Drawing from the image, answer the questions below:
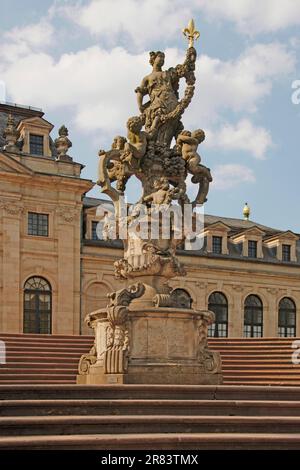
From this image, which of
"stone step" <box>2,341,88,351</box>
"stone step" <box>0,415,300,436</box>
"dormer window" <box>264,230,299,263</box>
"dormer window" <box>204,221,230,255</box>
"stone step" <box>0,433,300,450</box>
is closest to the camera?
"stone step" <box>0,433,300,450</box>

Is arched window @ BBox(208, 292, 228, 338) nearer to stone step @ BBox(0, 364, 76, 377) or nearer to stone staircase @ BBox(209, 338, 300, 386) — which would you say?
stone staircase @ BBox(209, 338, 300, 386)

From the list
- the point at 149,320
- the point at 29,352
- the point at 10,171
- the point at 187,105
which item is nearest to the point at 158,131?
the point at 187,105

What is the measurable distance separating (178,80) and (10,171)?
32.6m

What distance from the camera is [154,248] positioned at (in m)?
18.5

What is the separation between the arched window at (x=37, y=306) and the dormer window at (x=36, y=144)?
910 centimetres

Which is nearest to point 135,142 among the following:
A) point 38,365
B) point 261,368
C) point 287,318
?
point 38,365

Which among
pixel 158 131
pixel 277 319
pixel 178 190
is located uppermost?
pixel 158 131

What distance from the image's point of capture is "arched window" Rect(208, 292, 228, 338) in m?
60.1

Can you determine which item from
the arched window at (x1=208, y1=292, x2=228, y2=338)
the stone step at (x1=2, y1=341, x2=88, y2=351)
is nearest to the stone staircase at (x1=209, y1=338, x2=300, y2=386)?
the stone step at (x1=2, y1=341, x2=88, y2=351)

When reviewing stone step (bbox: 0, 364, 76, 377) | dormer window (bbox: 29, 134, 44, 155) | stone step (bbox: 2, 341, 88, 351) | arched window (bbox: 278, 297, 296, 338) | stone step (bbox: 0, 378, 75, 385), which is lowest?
arched window (bbox: 278, 297, 296, 338)

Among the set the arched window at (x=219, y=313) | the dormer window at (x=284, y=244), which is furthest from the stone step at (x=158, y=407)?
the dormer window at (x=284, y=244)

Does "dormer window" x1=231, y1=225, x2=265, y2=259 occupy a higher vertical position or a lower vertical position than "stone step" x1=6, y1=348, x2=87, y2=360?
higher

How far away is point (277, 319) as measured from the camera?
→ 207ft
